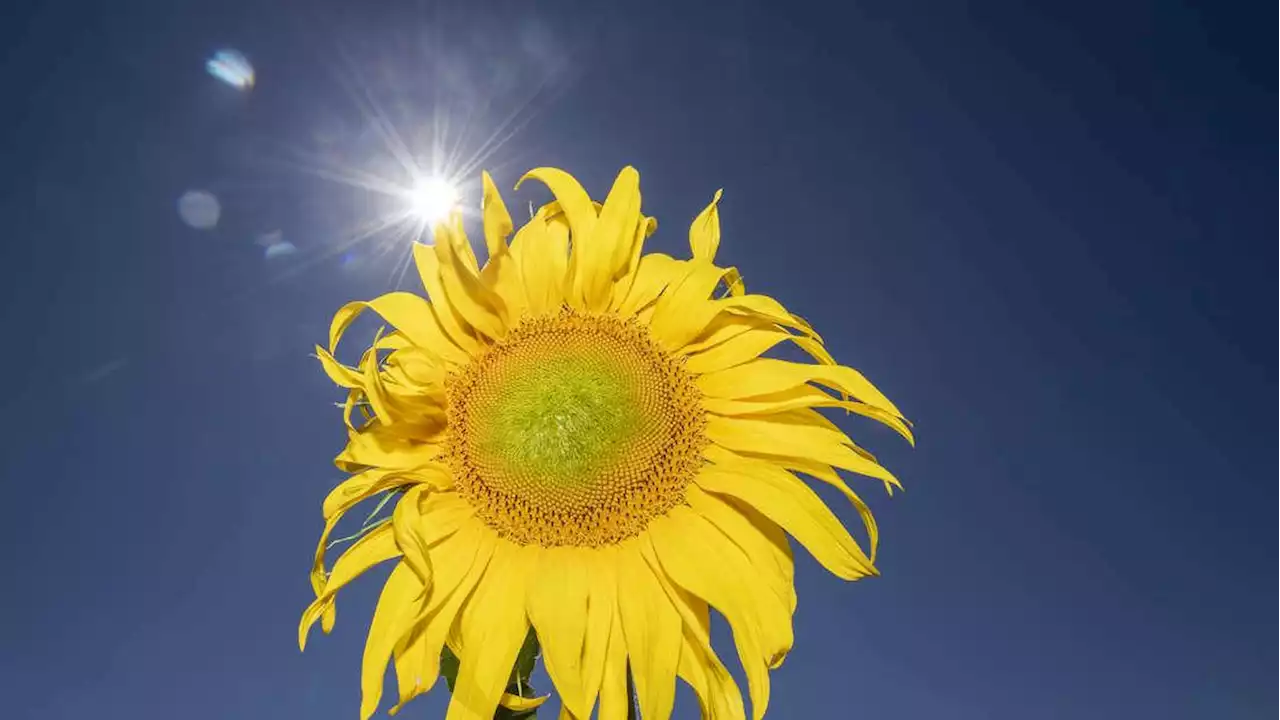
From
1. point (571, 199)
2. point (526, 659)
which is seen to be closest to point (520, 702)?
point (526, 659)

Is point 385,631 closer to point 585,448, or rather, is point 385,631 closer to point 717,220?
point 585,448

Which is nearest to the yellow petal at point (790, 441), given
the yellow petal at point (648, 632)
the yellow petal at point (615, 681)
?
the yellow petal at point (648, 632)

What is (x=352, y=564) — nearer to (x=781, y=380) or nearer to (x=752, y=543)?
(x=752, y=543)

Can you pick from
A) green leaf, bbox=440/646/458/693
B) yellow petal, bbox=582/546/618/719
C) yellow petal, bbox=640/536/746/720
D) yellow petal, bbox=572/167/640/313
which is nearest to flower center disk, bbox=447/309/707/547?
yellow petal, bbox=582/546/618/719

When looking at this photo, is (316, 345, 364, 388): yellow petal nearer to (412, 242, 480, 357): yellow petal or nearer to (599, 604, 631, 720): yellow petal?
(412, 242, 480, 357): yellow petal

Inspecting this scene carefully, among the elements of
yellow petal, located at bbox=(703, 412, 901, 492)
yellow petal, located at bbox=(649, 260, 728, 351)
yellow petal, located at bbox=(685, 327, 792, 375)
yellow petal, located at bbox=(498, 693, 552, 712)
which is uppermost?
yellow petal, located at bbox=(649, 260, 728, 351)

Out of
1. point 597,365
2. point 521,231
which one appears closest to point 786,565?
point 597,365

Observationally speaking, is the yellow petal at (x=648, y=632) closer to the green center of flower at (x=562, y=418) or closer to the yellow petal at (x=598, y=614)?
the yellow petal at (x=598, y=614)
